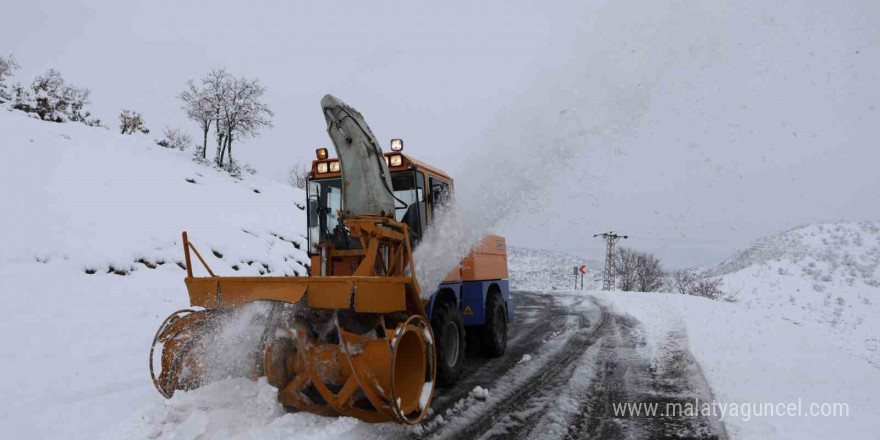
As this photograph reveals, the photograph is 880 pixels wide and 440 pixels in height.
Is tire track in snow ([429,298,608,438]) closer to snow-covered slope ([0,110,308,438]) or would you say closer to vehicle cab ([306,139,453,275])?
vehicle cab ([306,139,453,275])

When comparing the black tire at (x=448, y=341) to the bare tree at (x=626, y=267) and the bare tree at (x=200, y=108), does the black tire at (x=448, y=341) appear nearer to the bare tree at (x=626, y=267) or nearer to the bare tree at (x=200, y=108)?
the bare tree at (x=200, y=108)

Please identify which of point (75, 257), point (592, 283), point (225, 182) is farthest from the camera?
point (592, 283)

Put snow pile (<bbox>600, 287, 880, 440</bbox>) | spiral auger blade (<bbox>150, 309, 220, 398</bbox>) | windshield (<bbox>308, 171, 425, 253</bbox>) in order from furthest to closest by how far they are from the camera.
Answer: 1. windshield (<bbox>308, 171, 425, 253</bbox>)
2. spiral auger blade (<bbox>150, 309, 220, 398</bbox>)
3. snow pile (<bbox>600, 287, 880, 440</bbox>)

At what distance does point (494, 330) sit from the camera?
23.0 ft

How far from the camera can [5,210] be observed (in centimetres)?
903

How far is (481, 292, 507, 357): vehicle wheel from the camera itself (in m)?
6.98

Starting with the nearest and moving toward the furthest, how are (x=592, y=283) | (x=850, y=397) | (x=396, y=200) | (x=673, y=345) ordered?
(x=850, y=397) → (x=396, y=200) → (x=673, y=345) → (x=592, y=283)

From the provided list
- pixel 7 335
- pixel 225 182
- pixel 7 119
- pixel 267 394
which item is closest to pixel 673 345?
pixel 267 394

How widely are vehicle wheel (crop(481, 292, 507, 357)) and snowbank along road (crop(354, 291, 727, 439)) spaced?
0.22 m

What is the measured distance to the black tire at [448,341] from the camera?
510 centimetres

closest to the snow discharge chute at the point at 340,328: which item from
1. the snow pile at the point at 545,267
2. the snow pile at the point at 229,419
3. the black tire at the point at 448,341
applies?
the snow pile at the point at 229,419

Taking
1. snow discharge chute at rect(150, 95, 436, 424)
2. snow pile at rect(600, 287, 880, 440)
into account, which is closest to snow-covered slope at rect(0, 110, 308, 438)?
snow discharge chute at rect(150, 95, 436, 424)

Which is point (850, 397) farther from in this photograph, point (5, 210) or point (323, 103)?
point (5, 210)

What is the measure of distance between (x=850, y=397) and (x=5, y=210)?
13.9 meters
